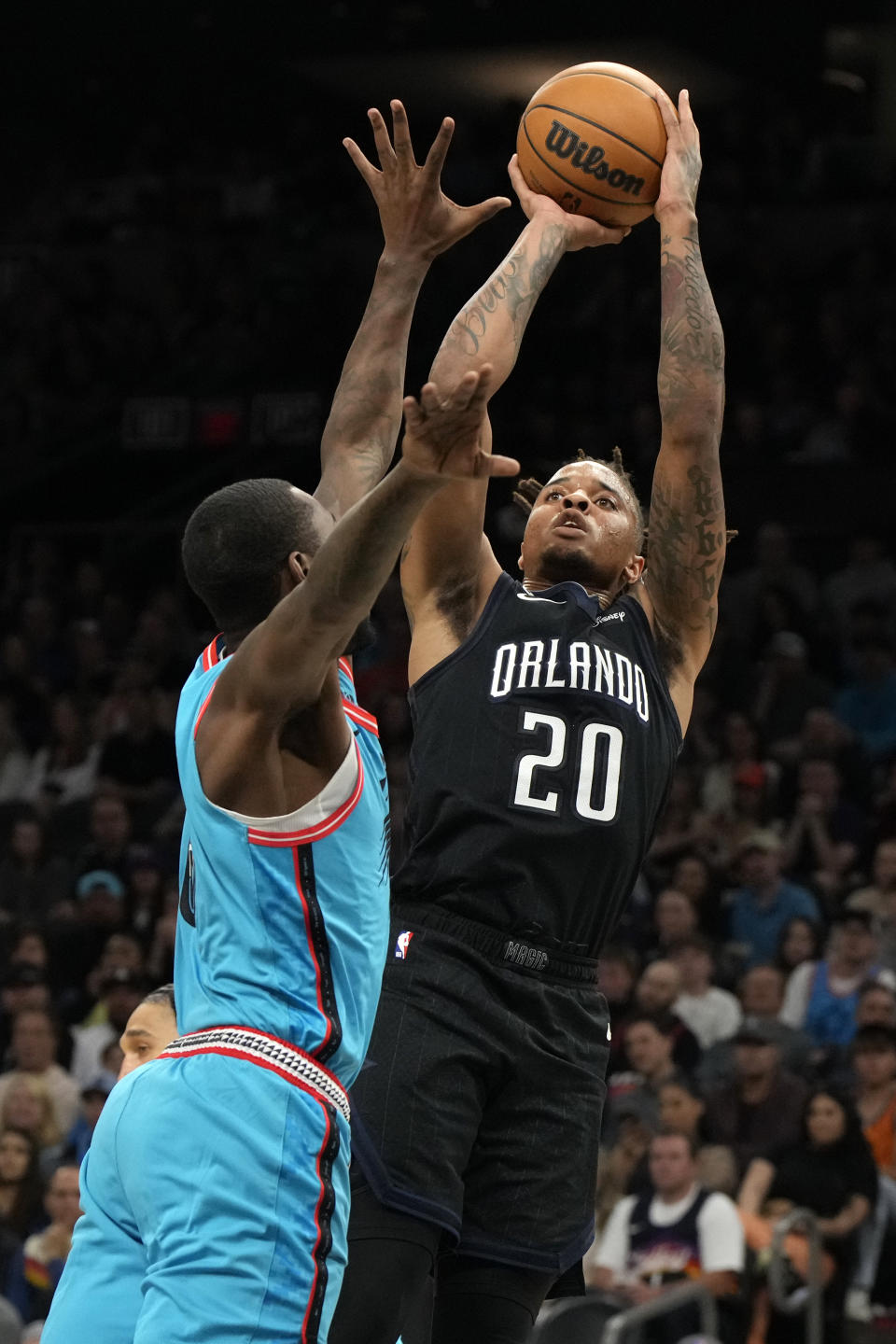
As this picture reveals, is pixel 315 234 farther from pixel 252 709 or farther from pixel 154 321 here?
Result: pixel 252 709

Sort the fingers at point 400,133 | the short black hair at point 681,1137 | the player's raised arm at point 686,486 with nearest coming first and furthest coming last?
the fingers at point 400,133 → the player's raised arm at point 686,486 → the short black hair at point 681,1137

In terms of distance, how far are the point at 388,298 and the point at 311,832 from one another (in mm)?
1501

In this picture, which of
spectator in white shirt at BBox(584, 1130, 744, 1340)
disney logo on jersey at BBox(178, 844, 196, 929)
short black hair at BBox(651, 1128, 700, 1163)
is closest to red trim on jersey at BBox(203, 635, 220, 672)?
disney logo on jersey at BBox(178, 844, 196, 929)

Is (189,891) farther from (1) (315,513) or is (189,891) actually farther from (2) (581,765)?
(2) (581,765)

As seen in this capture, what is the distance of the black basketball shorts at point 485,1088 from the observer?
3654mm

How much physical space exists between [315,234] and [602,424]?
504cm

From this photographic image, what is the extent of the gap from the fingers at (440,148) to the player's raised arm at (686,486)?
61 centimetres

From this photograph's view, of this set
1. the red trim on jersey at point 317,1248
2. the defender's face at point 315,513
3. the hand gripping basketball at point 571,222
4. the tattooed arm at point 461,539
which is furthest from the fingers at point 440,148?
the red trim on jersey at point 317,1248

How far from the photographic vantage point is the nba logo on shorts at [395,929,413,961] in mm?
3820

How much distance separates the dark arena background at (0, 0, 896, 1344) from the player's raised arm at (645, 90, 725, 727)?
3678 mm

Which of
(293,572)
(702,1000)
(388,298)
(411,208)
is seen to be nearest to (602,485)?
(388,298)

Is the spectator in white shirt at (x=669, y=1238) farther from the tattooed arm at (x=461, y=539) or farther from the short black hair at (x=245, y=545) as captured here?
the short black hair at (x=245, y=545)

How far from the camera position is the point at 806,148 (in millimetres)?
16672

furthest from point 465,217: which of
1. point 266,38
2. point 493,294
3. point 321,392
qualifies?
point 266,38
